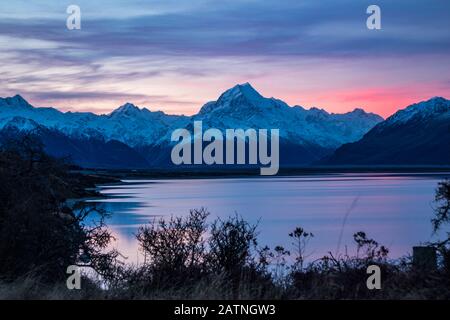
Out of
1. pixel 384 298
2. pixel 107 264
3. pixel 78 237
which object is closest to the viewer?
pixel 384 298

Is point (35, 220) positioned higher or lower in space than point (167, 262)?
higher

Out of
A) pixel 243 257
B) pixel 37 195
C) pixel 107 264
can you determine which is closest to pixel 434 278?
pixel 243 257

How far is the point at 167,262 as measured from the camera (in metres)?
15.1

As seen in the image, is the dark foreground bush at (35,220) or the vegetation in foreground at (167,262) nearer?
the vegetation in foreground at (167,262)

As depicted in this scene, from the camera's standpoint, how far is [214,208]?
92500 mm

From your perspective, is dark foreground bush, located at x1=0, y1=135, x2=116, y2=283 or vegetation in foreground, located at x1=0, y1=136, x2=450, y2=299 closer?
vegetation in foreground, located at x1=0, y1=136, x2=450, y2=299

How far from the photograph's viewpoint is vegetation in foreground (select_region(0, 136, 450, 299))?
10.9 metres

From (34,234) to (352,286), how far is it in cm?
697

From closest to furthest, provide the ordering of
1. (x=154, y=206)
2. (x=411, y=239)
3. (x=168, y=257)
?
(x=168, y=257), (x=411, y=239), (x=154, y=206)

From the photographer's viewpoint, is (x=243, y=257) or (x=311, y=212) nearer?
(x=243, y=257)

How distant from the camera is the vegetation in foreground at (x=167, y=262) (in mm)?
10945

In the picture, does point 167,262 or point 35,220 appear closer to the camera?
point 167,262

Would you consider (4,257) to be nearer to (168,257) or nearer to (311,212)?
(168,257)

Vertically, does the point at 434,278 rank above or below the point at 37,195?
below
